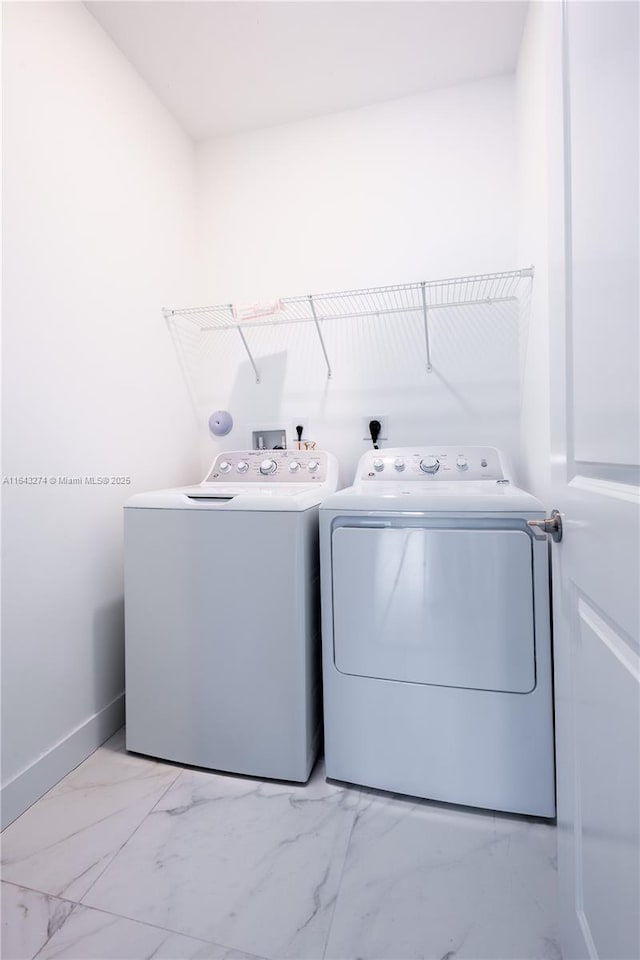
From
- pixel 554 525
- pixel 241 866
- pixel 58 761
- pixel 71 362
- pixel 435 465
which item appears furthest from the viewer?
pixel 435 465

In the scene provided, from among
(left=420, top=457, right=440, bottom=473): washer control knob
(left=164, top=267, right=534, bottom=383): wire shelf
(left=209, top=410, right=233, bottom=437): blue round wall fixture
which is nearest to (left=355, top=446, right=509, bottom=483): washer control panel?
(left=420, top=457, right=440, bottom=473): washer control knob

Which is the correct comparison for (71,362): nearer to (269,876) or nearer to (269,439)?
(269,439)

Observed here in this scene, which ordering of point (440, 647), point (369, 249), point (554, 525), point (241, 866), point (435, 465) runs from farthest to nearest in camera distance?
point (369, 249) < point (435, 465) < point (440, 647) < point (241, 866) < point (554, 525)

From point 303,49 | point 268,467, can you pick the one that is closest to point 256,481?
point 268,467

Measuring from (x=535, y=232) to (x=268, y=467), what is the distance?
132 centimetres

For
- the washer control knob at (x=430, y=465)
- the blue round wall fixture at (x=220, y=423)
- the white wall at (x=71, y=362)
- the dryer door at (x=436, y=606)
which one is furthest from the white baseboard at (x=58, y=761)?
the washer control knob at (x=430, y=465)

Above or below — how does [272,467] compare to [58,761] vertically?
above

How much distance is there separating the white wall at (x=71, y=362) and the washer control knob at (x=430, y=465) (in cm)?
114

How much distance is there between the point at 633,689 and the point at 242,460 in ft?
5.21

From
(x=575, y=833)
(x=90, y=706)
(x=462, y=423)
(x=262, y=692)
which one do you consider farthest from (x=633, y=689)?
(x=90, y=706)

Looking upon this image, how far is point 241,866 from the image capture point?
1.07 meters

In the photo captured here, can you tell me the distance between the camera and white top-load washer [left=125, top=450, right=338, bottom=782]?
4.33 feet

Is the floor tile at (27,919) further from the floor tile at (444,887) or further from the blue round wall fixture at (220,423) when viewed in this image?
the blue round wall fixture at (220,423)

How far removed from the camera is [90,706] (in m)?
1.52
